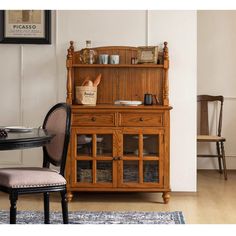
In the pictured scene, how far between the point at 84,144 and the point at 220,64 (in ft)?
8.67

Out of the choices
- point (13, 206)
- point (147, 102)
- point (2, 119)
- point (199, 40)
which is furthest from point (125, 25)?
point (13, 206)

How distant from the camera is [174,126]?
13.9ft

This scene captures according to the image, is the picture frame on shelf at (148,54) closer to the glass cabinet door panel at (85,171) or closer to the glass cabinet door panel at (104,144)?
the glass cabinet door panel at (104,144)

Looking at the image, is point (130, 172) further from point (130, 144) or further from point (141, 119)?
point (141, 119)

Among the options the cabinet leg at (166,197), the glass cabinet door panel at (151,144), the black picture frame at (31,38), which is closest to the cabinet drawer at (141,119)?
the glass cabinet door panel at (151,144)

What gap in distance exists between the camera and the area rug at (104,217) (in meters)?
3.17

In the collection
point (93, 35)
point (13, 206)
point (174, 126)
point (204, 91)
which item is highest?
point (93, 35)

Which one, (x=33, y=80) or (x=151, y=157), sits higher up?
(x=33, y=80)

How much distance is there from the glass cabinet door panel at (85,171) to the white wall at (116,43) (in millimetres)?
681

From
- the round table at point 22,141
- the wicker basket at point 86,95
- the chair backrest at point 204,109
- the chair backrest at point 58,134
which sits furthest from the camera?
the chair backrest at point 204,109

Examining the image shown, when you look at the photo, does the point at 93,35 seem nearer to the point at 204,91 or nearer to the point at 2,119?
the point at 2,119
